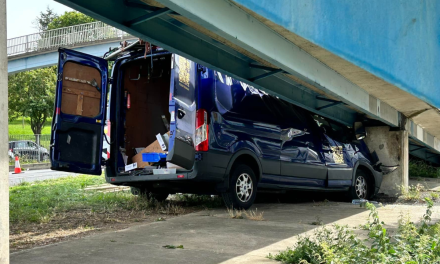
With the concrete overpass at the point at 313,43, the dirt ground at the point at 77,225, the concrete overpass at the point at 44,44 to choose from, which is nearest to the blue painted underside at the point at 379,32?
the concrete overpass at the point at 313,43

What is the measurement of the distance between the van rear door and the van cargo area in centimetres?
71

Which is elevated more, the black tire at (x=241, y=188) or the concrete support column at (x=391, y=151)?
the concrete support column at (x=391, y=151)

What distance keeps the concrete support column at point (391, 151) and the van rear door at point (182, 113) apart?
6287 mm

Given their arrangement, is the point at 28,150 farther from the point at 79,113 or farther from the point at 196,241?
the point at 196,241

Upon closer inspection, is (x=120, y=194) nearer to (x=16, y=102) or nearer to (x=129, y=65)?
(x=129, y=65)

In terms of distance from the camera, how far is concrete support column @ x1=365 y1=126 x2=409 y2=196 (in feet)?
38.3

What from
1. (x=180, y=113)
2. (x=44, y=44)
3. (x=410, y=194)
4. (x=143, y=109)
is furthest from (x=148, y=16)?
(x=44, y=44)

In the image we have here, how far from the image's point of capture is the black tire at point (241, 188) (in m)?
7.62

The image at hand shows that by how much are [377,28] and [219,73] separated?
106 inches

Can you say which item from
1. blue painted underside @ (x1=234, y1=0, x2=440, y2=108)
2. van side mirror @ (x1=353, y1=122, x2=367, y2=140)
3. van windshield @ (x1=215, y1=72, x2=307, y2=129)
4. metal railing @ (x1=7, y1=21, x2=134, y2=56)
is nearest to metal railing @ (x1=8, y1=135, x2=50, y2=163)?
metal railing @ (x1=7, y1=21, x2=134, y2=56)

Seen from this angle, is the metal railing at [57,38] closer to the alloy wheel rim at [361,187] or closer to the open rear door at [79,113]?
the alloy wheel rim at [361,187]

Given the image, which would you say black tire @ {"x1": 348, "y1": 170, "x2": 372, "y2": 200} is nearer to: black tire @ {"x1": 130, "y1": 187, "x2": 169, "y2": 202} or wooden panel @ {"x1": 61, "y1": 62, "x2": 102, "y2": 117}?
black tire @ {"x1": 130, "y1": 187, "x2": 169, "y2": 202}

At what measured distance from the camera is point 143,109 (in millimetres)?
8812

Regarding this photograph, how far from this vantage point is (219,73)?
7.56m
